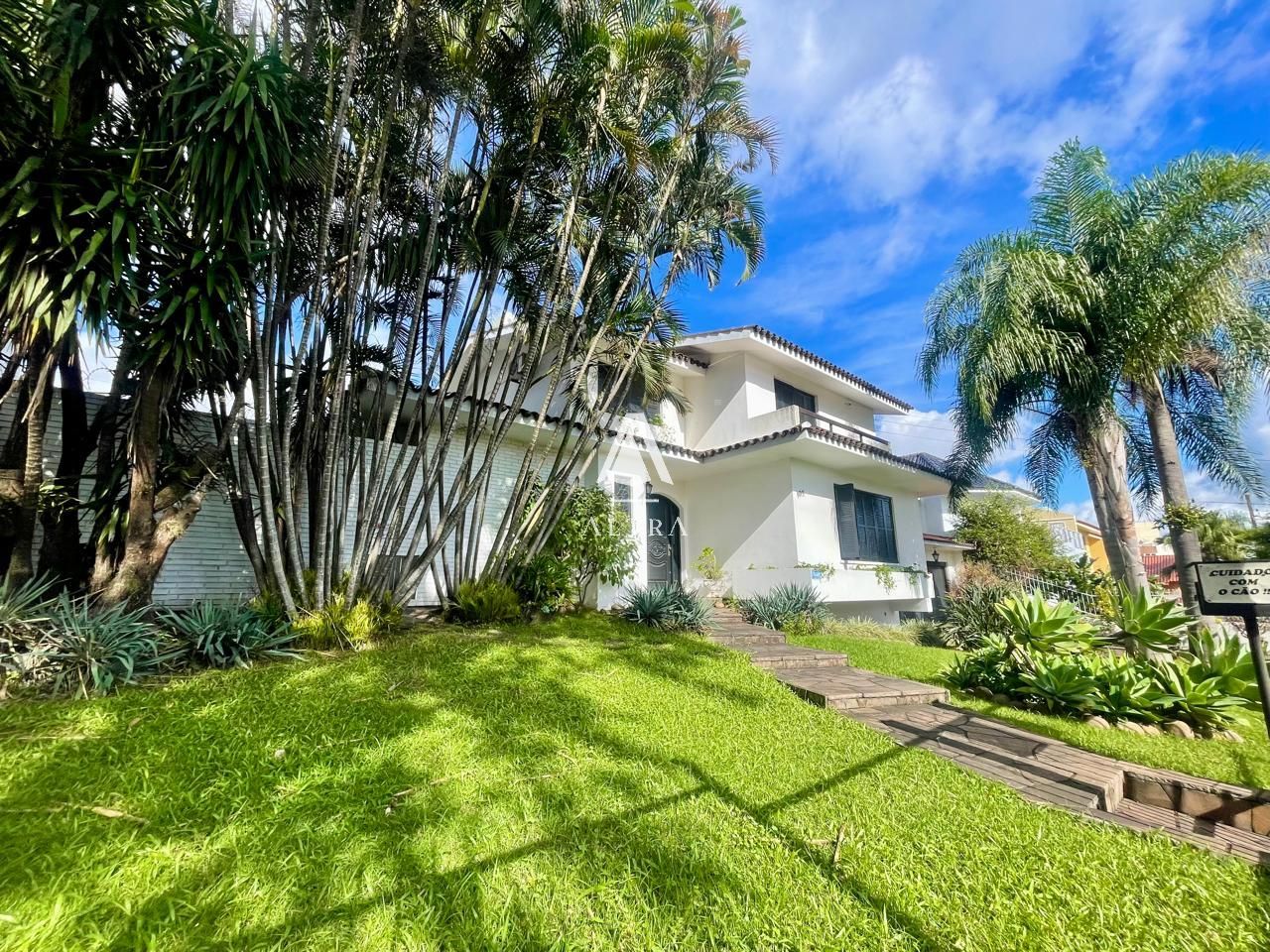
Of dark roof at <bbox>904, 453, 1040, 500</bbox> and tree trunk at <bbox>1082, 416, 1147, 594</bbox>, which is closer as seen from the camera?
tree trunk at <bbox>1082, 416, 1147, 594</bbox>

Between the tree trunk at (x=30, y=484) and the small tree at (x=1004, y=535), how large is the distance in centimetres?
2002

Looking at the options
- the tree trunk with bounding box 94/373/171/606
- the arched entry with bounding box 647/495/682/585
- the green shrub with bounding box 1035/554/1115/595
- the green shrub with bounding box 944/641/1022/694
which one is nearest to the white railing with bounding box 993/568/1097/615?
the green shrub with bounding box 1035/554/1115/595

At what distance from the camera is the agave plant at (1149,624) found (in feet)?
18.7

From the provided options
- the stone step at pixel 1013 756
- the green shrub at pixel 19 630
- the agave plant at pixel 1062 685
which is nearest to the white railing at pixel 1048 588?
the agave plant at pixel 1062 685

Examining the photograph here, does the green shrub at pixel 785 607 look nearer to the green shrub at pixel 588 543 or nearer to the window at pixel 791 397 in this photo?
the green shrub at pixel 588 543

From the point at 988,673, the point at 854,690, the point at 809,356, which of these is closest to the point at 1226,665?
the point at 988,673

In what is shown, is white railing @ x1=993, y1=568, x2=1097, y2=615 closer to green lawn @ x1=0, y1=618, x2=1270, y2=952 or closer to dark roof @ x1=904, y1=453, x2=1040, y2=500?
dark roof @ x1=904, y1=453, x2=1040, y2=500

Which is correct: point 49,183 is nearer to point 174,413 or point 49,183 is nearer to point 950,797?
point 174,413

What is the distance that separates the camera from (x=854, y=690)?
5.46m

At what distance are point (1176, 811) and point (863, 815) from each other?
2.64 m

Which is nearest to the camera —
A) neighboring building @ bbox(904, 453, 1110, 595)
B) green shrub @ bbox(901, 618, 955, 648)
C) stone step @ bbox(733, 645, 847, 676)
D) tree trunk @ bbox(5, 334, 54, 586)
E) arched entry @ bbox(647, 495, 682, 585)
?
tree trunk @ bbox(5, 334, 54, 586)

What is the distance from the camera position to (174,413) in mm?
5633

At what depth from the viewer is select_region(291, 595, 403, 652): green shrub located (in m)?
5.33

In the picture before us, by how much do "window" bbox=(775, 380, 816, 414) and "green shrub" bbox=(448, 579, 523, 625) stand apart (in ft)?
31.3
